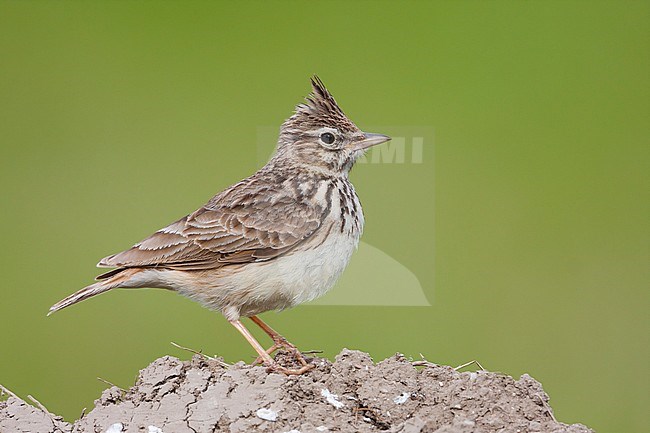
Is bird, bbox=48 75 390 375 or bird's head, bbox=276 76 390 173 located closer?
bird, bbox=48 75 390 375

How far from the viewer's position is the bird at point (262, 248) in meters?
5.89

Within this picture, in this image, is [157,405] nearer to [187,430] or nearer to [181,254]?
[187,430]

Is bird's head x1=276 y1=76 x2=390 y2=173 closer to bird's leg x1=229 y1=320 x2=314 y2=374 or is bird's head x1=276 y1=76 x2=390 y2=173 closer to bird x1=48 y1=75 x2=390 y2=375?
bird x1=48 y1=75 x2=390 y2=375

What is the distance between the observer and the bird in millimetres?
5887

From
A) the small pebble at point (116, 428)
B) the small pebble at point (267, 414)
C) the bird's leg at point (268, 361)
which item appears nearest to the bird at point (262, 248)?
the bird's leg at point (268, 361)

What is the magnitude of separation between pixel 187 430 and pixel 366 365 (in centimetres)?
109

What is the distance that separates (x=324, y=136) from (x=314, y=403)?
5.36ft

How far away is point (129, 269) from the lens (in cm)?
598

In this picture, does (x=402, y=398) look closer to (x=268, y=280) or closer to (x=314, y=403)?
(x=314, y=403)

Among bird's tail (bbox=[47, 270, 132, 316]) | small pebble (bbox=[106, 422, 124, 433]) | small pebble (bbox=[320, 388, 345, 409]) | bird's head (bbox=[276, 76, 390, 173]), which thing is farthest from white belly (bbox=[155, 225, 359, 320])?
small pebble (bbox=[106, 422, 124, 433])

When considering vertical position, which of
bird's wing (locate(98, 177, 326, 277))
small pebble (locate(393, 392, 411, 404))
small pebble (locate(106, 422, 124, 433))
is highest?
bird's wing (locate(98, 177, 326, 277))

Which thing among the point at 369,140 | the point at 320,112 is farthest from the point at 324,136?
the point at 369,140

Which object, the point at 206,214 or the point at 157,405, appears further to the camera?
the point at 206,214

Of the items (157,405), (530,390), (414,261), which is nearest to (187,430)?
(157,405)
